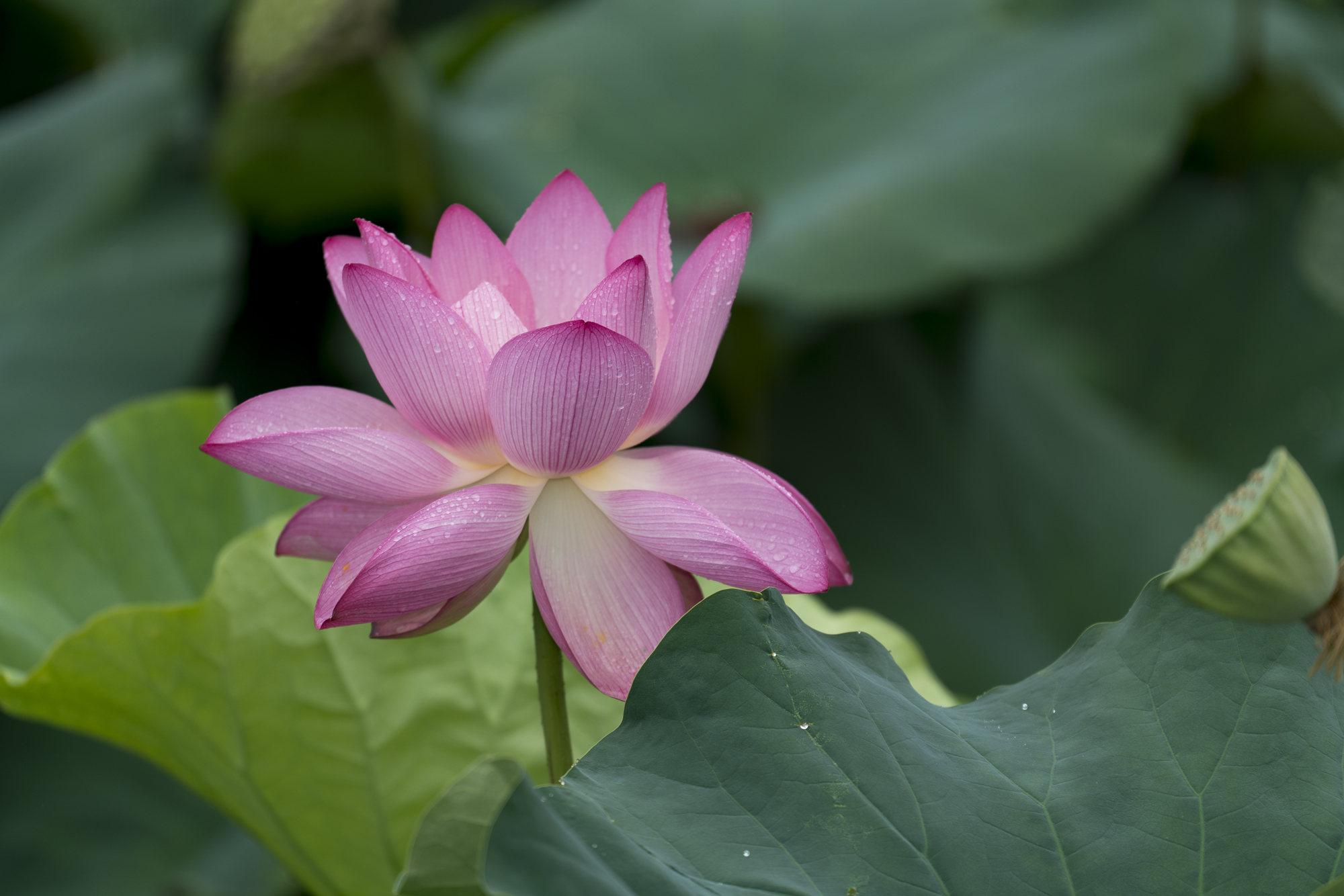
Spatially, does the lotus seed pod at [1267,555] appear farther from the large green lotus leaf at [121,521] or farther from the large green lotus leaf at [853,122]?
the large green lotus leaf at [853,122]

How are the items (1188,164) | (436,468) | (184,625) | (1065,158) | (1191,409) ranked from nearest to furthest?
(436,468) → (184,625) → (1065,158) → (1191,409) → (1188,164)

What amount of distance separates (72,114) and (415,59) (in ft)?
1.71

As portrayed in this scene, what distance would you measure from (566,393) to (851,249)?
878mm

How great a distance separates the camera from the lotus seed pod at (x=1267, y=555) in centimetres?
33

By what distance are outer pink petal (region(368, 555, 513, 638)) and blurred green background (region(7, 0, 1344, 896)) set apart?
2.59 feet

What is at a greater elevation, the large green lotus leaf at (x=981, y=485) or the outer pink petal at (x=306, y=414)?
the outer pink petal at (x=306, y=414)

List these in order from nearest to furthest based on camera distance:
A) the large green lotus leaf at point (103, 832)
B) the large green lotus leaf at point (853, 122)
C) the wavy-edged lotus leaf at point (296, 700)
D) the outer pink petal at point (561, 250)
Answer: the outer pink petal at point (561, 250)
the wavy-edged lotus leaf at point (296, 700)
the large green lotus leaf at point (103, 832)
the large green lotus leaf at point (853, 122)

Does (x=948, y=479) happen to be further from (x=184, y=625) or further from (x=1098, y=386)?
(x=184, y=625)

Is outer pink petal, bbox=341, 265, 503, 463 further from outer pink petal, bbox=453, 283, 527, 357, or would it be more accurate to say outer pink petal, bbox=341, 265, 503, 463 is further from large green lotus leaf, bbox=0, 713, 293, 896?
large green lotus leaf, bbox=0, 713, 293, 896

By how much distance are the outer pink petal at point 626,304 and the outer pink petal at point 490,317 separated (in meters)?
0.03

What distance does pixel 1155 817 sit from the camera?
15.8 inches

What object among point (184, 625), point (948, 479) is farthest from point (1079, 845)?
point (948, 479)

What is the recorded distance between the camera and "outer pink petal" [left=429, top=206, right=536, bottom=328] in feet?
1.37

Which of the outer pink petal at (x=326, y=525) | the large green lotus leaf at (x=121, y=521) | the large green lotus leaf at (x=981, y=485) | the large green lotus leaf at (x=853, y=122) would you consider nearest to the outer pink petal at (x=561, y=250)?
the outer pink petal at (x=326, y=525)
